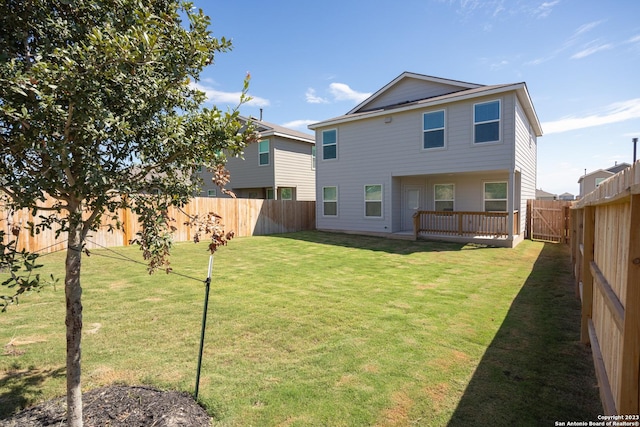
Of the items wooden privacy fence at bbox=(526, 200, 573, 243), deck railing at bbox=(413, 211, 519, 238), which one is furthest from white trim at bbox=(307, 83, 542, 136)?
deck railing at bbox=(413, 211, 519, 238)

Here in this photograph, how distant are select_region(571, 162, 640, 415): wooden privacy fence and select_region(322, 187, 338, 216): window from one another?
A: 528 inches

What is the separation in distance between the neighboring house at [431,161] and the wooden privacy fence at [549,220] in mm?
585

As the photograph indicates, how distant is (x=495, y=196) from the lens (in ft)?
45.4

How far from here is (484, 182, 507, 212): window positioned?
13664 millimetres

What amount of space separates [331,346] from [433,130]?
38.4 ft

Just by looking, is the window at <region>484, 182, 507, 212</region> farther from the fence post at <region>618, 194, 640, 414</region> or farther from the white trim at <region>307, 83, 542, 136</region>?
the fence post at <region>618, 194, 640, 414</region>

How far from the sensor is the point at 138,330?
4.74 m

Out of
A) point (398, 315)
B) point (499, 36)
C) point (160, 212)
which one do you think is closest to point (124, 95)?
point (160, 212)

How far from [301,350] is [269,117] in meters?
21.4

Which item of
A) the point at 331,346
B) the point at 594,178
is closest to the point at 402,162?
the point at 331,346

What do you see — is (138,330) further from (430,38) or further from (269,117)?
(269,117)

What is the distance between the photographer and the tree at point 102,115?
1.81m

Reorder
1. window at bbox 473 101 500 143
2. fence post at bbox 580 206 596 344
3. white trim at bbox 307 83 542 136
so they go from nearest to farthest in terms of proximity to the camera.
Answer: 1. fence post at bbox 580 206 596 344
2. white trim at bbox 307 83 542 136
3. window at bbox 473 101 500 143

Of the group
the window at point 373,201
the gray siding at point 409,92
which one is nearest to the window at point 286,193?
the window at point 373,201
